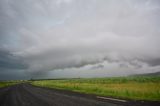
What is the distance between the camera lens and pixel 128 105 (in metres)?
9.30

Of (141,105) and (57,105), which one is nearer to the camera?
(141,105)

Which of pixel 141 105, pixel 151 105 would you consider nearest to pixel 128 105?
pixel 141 105

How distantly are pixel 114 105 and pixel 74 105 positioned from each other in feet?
8.56

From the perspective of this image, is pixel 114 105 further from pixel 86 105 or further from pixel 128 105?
pixel 86 105

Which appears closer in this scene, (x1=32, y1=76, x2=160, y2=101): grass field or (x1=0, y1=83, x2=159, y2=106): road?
(x1=0, y1=83, x2=159, y2=106): road

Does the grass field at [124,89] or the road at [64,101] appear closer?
the road at [64,101]

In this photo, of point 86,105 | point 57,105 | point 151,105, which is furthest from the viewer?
point 57,105

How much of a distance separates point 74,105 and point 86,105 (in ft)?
2.72

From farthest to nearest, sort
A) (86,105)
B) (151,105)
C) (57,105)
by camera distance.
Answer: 1. (57,105)
2. (86,105)
3. (151,105)

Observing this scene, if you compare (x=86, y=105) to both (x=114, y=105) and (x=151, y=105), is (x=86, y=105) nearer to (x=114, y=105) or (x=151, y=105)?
(x=114, y=105)

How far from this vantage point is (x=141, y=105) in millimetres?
9320

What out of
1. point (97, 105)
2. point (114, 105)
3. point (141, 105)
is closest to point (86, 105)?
point (97, 105)

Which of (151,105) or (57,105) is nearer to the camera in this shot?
(151,105)

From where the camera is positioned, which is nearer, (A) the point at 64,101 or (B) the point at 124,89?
(A) the point at 64,101
